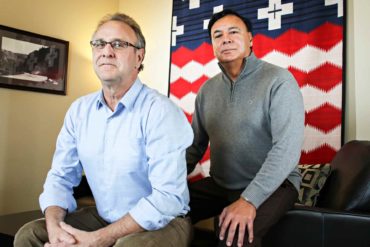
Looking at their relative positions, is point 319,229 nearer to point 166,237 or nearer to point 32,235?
point 166,237

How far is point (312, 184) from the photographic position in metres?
1.86

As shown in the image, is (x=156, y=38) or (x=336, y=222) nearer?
(x=336, y=222)

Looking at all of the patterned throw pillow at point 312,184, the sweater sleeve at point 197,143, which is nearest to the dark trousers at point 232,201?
the sweater sleeve at point 197,143

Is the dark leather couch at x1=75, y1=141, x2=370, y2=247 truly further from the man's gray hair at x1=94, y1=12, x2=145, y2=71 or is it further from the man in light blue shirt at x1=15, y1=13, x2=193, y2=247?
the man's gray hair at x1=94, y1=12, x2=145, y2=71

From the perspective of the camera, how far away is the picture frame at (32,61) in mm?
2957

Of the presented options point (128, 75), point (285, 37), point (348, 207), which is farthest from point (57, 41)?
point (348, 207)

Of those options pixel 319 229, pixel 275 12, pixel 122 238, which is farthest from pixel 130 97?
pixel 275 12

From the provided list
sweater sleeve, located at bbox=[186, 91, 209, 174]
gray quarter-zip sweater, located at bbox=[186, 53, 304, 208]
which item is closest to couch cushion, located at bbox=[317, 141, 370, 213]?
gray quarter-zip sweater, located at bbox=[186, 53, 304, 208]

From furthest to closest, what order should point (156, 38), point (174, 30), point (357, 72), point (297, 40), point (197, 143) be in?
point (156, 38) < point (174, 30) < point (297, 40) < point (357, 72) < point (197, 143)

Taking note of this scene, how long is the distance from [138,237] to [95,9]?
3.19m

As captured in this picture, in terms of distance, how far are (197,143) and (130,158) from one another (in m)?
0.65

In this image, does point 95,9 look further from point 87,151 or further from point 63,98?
point 87,151

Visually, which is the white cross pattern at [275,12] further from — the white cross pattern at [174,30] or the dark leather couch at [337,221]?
the dark leather couch at [337,221]

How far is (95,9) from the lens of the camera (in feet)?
12.4
